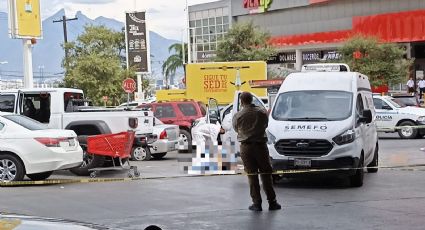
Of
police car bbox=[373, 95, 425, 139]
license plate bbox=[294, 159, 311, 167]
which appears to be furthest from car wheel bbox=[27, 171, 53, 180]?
police car bbox=[373, 95, 425, 139]

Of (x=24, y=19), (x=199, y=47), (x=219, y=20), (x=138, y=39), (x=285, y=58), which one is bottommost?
(x=285, y=58)

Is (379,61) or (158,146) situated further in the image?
(379,61)

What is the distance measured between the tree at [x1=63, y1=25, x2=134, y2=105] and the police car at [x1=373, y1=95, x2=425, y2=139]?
2260cm

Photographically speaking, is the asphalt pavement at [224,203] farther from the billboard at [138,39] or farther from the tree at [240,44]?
the tree at [240,44]

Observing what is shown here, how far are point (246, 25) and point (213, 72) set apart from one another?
22391 mm

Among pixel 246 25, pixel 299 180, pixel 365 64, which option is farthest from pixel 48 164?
pixel 246 25

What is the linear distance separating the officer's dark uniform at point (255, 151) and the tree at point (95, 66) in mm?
33950

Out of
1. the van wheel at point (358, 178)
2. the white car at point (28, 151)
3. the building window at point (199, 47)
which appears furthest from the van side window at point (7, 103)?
the building window at point (199, 47)

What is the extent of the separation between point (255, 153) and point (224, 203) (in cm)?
127

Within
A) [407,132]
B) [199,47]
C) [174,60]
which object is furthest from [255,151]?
[174,60]

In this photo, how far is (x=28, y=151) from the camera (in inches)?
523

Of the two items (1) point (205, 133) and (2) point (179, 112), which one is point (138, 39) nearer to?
(2) point (179, 112)

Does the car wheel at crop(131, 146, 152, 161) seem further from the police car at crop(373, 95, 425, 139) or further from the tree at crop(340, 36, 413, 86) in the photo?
the tree at crop(340, 36, 413, 86)

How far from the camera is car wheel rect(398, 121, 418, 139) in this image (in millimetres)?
24625
